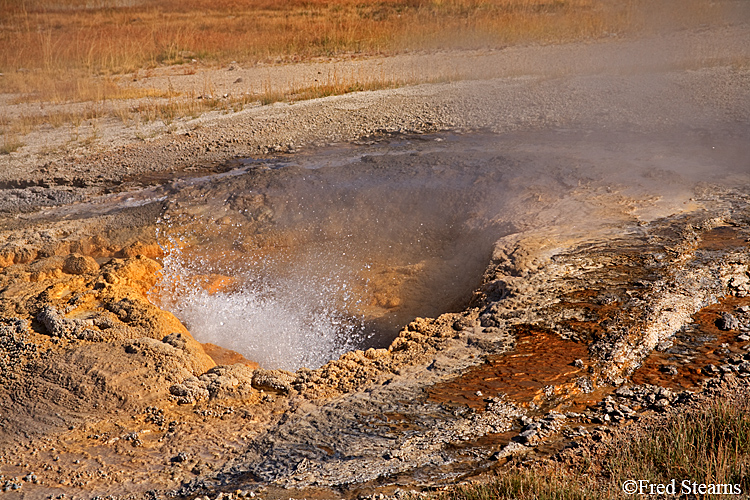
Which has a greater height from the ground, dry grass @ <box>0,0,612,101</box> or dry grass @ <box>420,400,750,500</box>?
dry grass @ <box>0,0,612,101</box>

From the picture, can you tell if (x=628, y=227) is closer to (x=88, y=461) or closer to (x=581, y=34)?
(x=88, y=461)

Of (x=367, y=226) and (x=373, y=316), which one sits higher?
(x=367, y=226)

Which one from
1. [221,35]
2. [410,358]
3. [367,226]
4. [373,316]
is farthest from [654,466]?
[221,35]

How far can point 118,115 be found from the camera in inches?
360

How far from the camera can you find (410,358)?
3.54 m

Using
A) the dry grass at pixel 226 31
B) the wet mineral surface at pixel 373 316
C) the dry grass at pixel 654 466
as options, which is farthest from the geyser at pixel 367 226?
the dry grass at pixel 226 31

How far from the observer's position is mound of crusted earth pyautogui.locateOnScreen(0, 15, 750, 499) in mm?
2729

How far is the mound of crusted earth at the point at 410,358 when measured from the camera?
2.73 m

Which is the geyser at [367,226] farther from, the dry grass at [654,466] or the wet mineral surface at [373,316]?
the dry grass at [654,466]

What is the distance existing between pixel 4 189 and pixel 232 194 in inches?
116

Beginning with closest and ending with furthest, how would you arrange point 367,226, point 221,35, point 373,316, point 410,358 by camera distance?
point 410,358
point 373,316
point 367,226
point 221,35

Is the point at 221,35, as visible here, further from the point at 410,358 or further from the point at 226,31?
the point at 410,358

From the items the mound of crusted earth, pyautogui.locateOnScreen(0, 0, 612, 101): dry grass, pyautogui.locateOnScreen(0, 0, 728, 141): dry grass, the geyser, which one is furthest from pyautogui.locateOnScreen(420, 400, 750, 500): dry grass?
pyautogui.locateOnScreen(0, 0, 612, 101): dry grass

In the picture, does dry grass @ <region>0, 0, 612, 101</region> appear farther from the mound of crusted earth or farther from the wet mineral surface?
the mound of crusted earth
